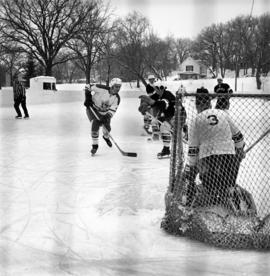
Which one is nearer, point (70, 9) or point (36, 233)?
point (36, 233)

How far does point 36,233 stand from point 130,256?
2.71 feet

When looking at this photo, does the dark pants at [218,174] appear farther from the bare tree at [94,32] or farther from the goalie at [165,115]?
the bare tree at [94,32]

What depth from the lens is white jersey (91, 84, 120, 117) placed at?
657 cm

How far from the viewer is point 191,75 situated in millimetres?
52438

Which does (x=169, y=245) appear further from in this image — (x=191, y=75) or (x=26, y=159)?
(x=191, y=75)

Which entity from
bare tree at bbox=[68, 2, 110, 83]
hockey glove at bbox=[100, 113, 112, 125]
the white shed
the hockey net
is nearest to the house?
bare tree at bbox=[68, 2, 110, 83]

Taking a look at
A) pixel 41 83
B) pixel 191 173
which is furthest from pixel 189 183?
pixel 41 83

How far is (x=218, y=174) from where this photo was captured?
3238mm

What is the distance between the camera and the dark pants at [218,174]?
3.23 meters

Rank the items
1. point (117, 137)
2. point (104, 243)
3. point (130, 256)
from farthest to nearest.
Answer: point (117, 137), point (104, 243), point (130, 256)

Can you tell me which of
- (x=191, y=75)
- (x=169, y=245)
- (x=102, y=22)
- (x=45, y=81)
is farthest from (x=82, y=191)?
(x=191, y=75)

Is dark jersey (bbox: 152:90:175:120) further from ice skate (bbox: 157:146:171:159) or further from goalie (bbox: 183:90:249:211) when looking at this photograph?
goalie (bbox: 183:90:249:211)

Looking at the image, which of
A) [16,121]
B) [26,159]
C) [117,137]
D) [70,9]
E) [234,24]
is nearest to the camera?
[26,159]

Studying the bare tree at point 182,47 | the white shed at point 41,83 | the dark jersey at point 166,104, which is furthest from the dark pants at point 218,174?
the bare tree at point 182,47
